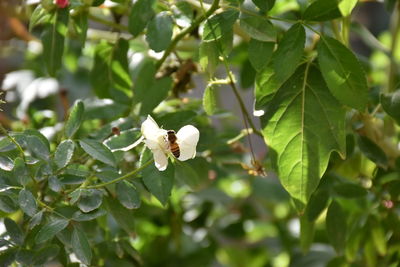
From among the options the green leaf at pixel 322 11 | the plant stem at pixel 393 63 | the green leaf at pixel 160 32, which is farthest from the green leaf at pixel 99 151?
the plant stem at pixel 393 63

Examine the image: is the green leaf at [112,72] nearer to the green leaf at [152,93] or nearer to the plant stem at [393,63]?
the green leaf at [152,93]

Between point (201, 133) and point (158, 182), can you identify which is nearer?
point (158, 182)

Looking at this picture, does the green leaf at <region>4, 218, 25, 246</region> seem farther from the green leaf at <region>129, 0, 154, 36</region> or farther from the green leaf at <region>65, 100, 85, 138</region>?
the green leaf at <region>129, 0, 154, 36</region>

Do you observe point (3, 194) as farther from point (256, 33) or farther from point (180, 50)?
point (180, 50)

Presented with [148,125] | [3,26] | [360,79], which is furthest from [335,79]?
[3,26]

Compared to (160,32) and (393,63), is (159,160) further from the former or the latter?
(393,63)

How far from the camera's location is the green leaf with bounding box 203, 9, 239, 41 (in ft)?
2.12

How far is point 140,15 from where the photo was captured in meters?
0.70

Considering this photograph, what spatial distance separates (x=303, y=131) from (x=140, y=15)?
18 cm

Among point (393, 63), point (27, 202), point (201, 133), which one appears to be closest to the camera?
point (27, 202)

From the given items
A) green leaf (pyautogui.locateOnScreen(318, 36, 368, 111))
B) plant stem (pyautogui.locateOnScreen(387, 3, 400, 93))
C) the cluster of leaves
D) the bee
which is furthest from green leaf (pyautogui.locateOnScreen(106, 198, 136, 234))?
plant stem (pyautogui.locateOnScreen(387, 3, 400, 93))

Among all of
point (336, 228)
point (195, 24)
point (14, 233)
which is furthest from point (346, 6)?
point (14, 233)

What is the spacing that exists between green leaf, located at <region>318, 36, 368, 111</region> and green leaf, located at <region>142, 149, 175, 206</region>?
0.16m

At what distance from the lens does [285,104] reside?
69 centimetres
